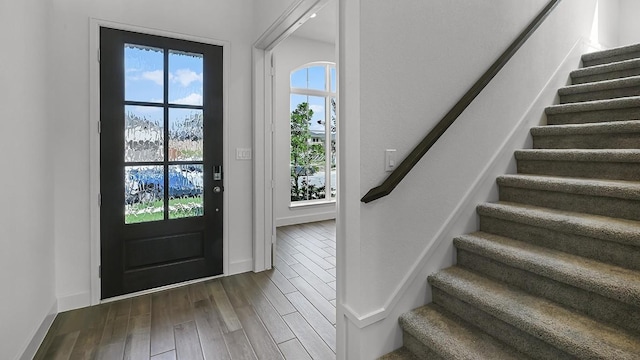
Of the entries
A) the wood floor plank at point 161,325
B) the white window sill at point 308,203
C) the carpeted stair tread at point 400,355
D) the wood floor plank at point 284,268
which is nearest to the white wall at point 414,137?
the carpeted stair tread at point 400,355

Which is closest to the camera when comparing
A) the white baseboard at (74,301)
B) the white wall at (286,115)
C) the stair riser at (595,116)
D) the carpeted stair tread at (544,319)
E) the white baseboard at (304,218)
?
the carpeted stair tread at (544,319)

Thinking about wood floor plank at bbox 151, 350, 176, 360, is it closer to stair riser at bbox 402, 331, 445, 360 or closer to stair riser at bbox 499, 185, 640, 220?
stair riser at bbox 402, 331, 445, 360

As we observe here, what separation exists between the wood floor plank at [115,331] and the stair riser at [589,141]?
11.1 feet

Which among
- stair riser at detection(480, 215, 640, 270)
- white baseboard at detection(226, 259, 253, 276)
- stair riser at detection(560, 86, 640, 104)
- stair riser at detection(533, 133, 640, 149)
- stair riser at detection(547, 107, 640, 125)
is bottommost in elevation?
white baseboard at detection(226, 259, 253, 276)

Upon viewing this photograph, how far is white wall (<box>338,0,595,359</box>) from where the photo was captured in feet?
5.21

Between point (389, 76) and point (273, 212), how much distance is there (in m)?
2.03

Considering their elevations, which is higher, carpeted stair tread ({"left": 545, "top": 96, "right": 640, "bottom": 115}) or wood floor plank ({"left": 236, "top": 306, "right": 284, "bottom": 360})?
carpeted stair tread ({"left": 545, "top": 96, "right": 640, "bottom": 115})

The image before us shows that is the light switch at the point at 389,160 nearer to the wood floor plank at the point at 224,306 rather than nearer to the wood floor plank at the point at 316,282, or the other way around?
the wood floor plank at the point at 316,282

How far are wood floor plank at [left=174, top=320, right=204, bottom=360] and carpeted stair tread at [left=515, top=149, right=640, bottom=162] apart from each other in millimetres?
2673

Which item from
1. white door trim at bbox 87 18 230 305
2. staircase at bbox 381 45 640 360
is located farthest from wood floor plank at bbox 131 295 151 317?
staircase at bbox 381 45 640 360

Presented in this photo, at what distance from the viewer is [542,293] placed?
1.51 meters

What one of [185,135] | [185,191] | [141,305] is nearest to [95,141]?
[185,135]

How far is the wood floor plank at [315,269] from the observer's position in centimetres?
296

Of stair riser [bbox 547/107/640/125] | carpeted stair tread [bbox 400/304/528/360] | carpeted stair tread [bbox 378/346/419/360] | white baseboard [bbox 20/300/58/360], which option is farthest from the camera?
stair riser [bbox 547/107/640/125]
